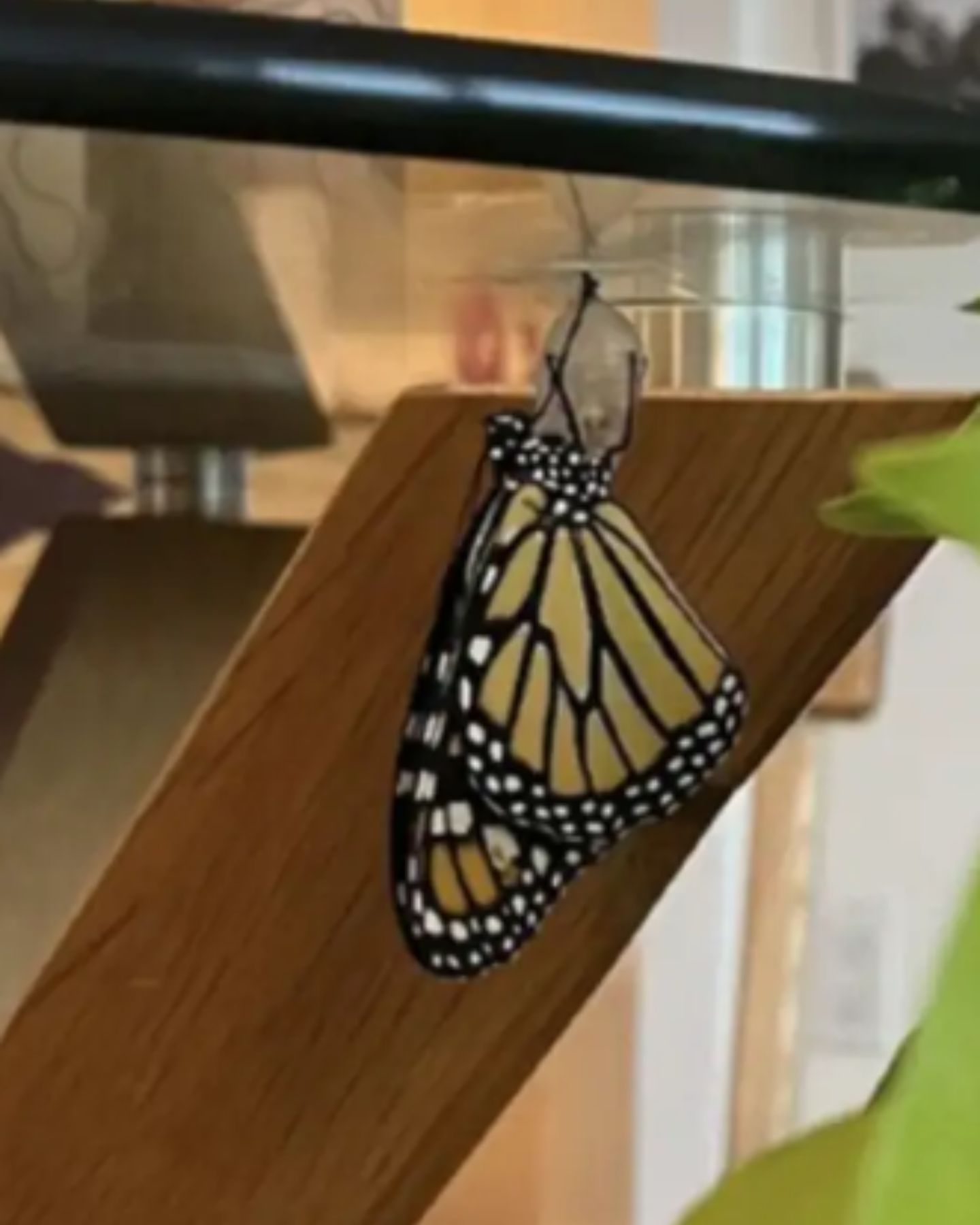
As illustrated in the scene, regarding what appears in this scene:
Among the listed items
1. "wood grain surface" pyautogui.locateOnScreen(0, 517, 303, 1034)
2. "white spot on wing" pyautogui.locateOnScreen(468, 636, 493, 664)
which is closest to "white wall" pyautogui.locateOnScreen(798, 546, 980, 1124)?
"wood grain surface" pyautogui.locateOnScreen(0, 517, 303, 1034)

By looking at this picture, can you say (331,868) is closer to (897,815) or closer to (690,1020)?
(690,1020)

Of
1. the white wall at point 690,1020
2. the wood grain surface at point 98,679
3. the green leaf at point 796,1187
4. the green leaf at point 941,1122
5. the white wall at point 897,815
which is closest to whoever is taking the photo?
the green leaf at point 941,1122

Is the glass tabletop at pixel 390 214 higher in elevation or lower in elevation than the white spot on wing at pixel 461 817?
higher

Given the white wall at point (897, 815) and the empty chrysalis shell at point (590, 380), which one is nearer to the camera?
the empty chrysalis shell at point (590, 380)

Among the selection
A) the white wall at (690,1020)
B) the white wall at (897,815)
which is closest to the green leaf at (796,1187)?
the white wall at (690,1020)

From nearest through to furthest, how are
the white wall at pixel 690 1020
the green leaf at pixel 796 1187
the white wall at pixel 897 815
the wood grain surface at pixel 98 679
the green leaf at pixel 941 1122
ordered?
the green leaf at pixel 941 1122, the green leaf at pixel 796 1187, the wood grain surface at pixel 98 679, the white wall at pixel 690 1020, the white wall at pixel 897 815

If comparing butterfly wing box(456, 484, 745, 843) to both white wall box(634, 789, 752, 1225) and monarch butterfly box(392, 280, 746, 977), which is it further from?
white wall box(634, 789, 752, 1225)

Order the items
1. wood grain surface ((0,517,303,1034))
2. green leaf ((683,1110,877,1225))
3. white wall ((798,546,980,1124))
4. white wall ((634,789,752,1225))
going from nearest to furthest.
A: green leaf ((683,1110,877,1225)), wood grain surface ((0,517,303,1034)), white wall ((634,789,752,1225)), white wall ((798,546,980,1124))

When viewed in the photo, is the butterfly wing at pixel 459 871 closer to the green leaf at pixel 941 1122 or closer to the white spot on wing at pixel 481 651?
the white spot on wing at pixel 481 651

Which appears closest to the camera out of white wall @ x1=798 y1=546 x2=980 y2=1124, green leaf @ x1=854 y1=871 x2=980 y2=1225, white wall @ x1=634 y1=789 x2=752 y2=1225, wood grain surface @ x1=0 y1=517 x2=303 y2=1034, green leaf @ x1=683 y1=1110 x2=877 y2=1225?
green leaf @ x1=854 y1=871 x2=980 y2=1225
